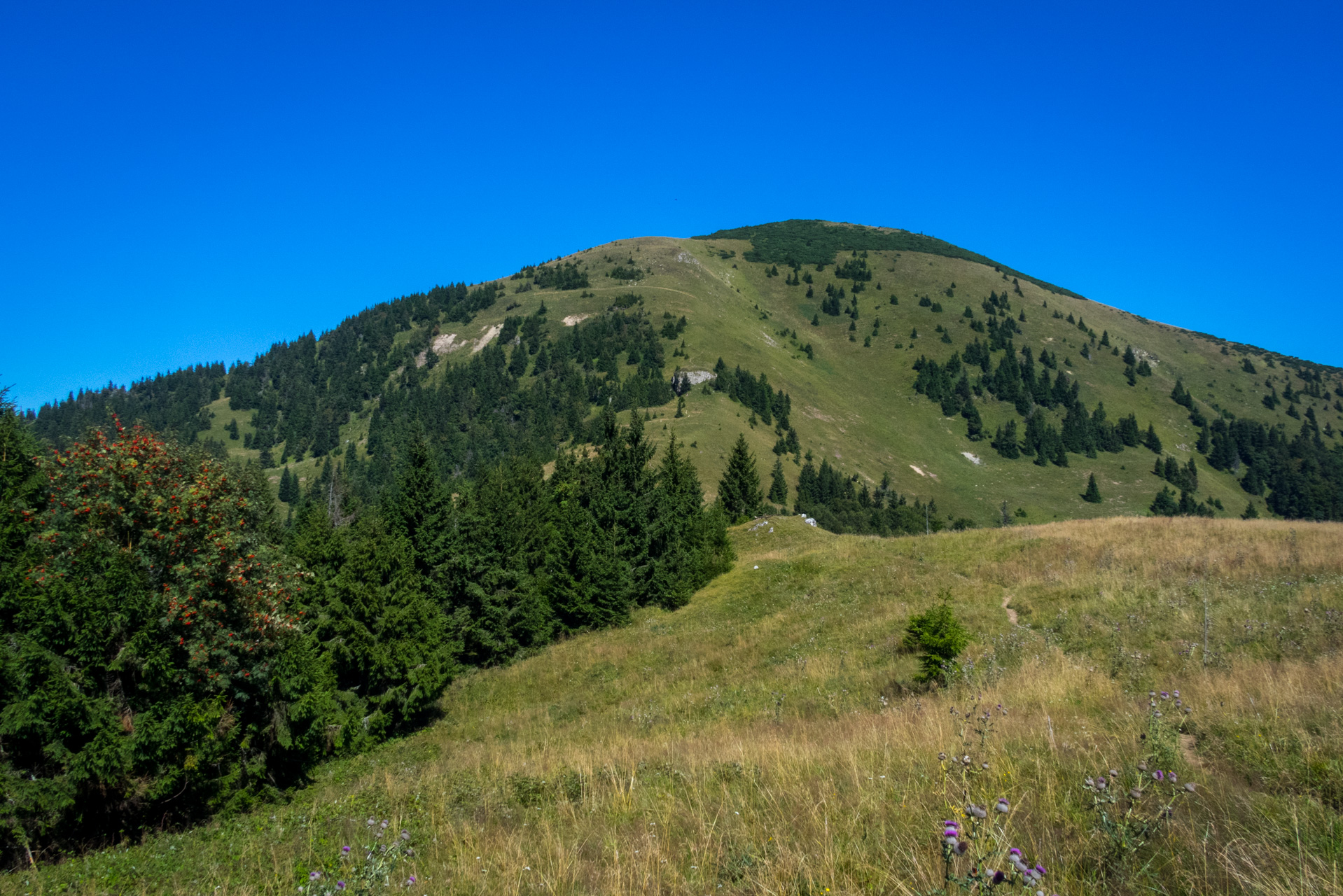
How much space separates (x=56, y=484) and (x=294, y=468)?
575 ft

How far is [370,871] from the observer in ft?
11.4

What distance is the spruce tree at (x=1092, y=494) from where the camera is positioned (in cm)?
14962

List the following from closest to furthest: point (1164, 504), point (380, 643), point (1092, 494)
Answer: point (380, 643)
point (1164, 504)
point (1092, 494)

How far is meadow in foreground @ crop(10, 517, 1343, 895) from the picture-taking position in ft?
12.4

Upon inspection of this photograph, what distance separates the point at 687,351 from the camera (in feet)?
548

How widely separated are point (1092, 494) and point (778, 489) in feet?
294

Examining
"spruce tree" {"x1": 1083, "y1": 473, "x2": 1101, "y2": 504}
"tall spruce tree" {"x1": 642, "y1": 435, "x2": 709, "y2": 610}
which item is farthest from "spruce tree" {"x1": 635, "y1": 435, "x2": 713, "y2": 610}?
"spruce tree" {"x1": 1083, "y1": 473, "x2": 1101, "y2": 504}

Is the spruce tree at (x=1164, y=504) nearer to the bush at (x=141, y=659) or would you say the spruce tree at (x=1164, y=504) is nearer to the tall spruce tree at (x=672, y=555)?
the tall spruce tree at (x=672, y=555)

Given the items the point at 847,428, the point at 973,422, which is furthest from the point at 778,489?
the point at 973,422

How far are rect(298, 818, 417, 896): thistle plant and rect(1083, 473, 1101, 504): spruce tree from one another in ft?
577

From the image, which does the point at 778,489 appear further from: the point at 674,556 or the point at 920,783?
the point at 920,783

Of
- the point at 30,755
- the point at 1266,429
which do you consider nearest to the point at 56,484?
the point at 30,755

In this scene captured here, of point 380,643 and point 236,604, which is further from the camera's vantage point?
point 380,643

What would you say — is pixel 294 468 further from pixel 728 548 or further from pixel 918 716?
pixel 918 716
